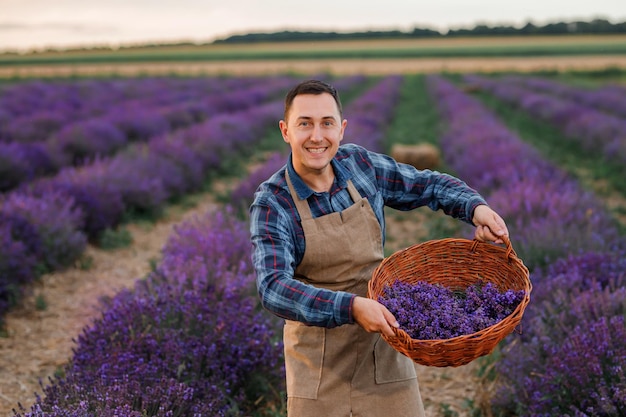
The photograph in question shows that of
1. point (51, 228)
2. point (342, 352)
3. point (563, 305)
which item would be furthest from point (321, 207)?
point (51, 228)

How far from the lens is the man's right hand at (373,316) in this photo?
1557 mm

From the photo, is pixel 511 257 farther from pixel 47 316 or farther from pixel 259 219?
pixel 47 316

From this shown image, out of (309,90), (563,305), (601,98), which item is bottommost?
(601,98)

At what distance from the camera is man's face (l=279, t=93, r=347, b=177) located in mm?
1881

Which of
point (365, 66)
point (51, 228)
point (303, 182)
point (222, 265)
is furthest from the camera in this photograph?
point (365, 66)

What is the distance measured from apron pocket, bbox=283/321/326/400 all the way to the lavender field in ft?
2.12

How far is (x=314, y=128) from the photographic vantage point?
188 centimetres

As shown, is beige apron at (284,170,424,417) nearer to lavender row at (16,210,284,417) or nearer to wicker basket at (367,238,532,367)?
wicker basket at (367,238,532,367)

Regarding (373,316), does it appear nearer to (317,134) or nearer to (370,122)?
(317,134)

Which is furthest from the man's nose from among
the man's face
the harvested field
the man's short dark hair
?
the harvested field

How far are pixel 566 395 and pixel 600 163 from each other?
25.7 ft

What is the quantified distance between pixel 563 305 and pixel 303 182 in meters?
2.04

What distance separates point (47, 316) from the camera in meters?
4.54

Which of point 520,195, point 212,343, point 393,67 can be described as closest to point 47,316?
point 212,343
